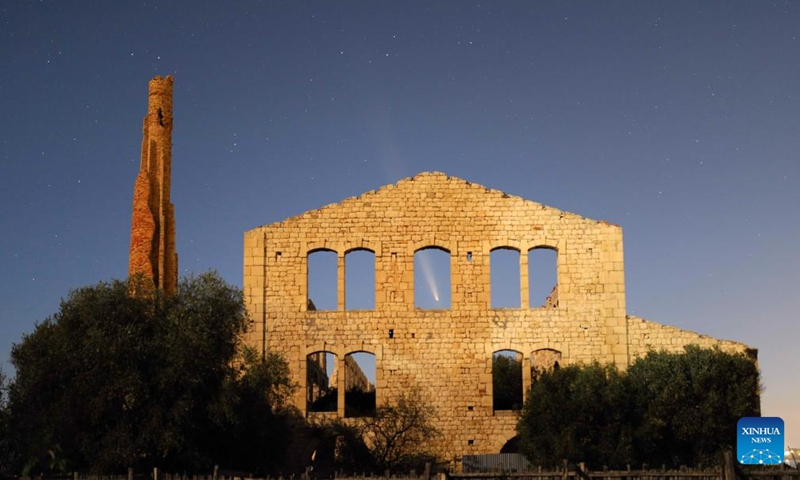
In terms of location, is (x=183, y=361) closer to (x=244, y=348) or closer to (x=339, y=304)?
(x=244, y=348)

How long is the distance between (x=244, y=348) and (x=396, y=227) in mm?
6303

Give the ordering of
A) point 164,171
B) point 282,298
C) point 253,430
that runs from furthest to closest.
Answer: point 164,171 → point 282,298 → point 253,430

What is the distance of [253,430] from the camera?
26891 mm

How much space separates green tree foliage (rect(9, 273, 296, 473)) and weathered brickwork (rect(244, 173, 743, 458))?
5787 millimetres

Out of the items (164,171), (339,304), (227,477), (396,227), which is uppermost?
(164,171)

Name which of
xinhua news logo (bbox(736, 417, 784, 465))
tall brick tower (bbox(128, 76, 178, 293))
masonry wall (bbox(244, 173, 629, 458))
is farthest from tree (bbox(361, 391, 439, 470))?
xinhua news logo (bbox(736, 417, 784, 465))

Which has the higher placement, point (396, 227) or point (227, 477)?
point (396, 227)

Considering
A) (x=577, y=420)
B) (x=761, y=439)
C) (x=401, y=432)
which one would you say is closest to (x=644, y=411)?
(x=577, y=420)

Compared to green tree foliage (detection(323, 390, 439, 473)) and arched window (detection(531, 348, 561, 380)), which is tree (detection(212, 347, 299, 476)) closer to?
green tree foliage (detection(323, 390, 439, 473))

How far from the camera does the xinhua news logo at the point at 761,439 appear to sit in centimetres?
1038

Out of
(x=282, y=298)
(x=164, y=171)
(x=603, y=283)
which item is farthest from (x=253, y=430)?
(x=164, y=171)

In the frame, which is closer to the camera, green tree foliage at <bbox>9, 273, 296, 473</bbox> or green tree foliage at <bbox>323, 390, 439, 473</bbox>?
green tree foliage at <bbox>9, 273, 296, 473</bbox>

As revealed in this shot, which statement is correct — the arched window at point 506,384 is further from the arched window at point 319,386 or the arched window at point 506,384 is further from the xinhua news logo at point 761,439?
the xinhua news logo at point 761,439

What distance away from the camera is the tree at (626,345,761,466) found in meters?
28.0
